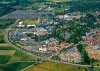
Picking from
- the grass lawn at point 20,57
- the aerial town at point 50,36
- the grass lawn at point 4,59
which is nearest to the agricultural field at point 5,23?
the aerial town at point 50,36

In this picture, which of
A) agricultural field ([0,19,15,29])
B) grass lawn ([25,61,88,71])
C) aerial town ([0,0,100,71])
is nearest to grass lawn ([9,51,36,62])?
aerial town ([0,0,100,71])

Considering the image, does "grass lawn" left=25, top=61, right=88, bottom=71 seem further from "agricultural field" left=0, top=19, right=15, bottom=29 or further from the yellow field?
"agricultural field" left=0, top=19, right=15, bottom=29

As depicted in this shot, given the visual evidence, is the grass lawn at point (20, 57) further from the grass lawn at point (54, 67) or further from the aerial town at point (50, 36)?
the grass lawn at point (54, 67)

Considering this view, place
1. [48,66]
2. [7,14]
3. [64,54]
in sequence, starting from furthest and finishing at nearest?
[7,14] < [64,54] < [48,66]

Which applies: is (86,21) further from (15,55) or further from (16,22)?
(15,55)

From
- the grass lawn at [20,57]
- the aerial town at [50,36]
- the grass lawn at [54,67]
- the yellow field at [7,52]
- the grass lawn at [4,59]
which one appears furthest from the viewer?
the yellow field at [7,52]

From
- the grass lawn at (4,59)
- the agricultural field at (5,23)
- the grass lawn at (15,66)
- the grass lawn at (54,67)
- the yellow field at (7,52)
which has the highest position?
the agricultural field at (5,23)

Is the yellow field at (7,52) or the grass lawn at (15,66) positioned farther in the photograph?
the yellow field at (7,52)


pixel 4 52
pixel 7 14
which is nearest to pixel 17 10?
pixel 7 14
